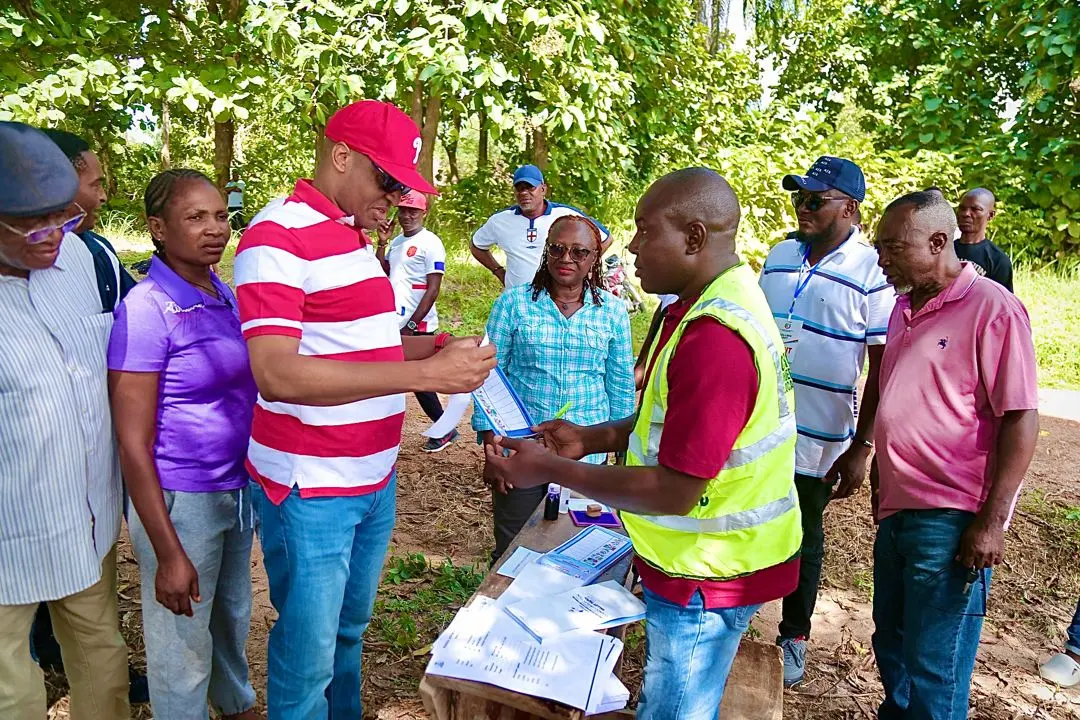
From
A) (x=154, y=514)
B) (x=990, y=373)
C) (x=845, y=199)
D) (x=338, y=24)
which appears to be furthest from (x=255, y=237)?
(x=338, y=24)

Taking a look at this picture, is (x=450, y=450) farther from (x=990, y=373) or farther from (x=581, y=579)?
(x=990, y=373)

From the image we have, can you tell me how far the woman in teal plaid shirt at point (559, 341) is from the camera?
11.7ft

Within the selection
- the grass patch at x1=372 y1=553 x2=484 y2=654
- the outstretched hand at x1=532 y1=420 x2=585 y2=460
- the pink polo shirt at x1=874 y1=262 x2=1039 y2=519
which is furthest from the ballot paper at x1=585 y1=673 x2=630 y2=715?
the grass patch at x1=372 y1=553 x2=484 y2=654

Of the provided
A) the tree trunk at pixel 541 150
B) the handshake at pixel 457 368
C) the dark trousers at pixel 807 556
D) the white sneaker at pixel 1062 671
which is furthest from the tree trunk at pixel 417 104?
the white sneaker at pixel 1062 671

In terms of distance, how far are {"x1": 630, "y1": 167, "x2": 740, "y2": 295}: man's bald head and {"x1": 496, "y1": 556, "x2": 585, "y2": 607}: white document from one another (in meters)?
1.00

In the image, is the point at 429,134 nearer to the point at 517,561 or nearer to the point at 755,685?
the point at 517,561

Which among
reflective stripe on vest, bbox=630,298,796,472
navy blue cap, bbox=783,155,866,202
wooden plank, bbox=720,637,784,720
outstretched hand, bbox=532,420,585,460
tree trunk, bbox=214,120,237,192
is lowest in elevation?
wooden plank, bbox=720,637,784,720

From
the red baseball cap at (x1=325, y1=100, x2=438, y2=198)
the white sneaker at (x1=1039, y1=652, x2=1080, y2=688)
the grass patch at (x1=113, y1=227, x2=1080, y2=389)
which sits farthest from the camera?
the grass patch at (x1=113, y1=227, x2=1080, y2=389)

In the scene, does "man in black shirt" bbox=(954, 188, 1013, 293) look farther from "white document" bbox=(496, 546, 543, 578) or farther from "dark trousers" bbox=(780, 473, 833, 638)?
"white document" bbox=(496, 546, 543, 578)

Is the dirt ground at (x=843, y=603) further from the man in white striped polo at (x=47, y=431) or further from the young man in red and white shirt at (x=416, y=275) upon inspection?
the man in white striped polo at (x=47, y=431)

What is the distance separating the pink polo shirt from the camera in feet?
7.94

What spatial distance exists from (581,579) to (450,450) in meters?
3.81

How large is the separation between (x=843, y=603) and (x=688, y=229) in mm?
3033

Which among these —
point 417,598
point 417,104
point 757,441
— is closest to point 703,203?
point 757,441
